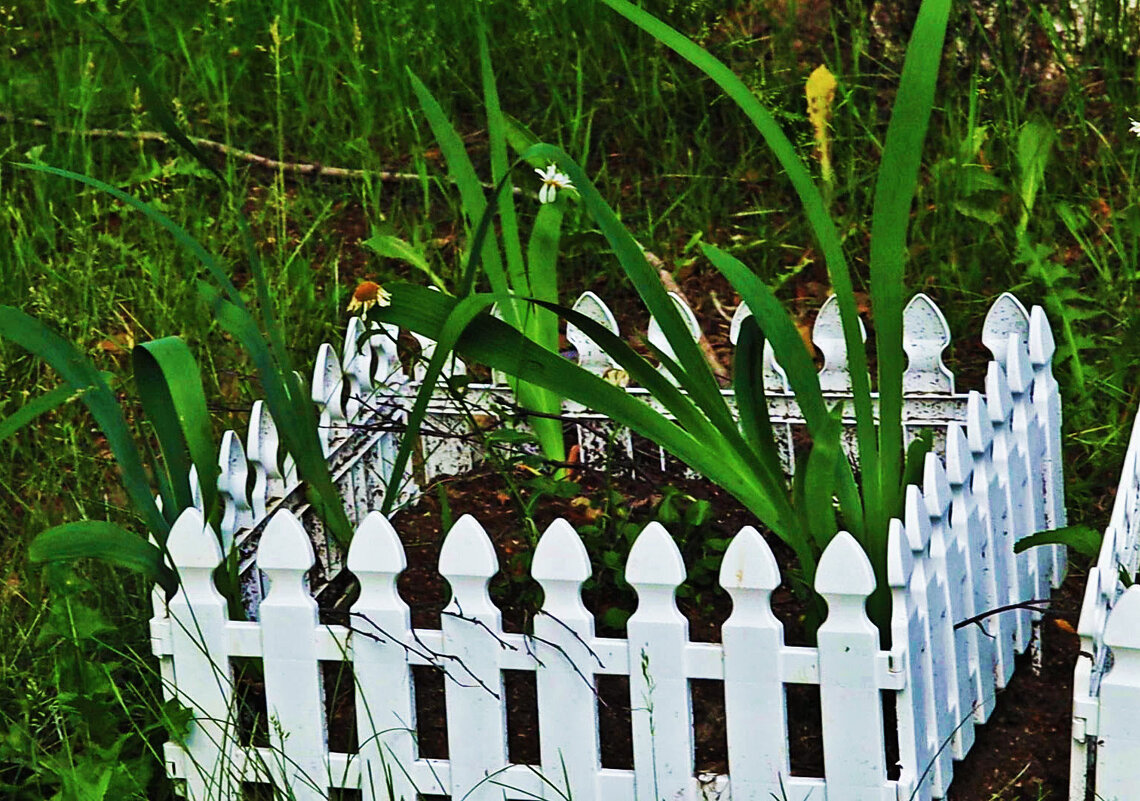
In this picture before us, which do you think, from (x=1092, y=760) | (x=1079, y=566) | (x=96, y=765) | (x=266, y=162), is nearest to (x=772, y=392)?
(x=1079, y=566)

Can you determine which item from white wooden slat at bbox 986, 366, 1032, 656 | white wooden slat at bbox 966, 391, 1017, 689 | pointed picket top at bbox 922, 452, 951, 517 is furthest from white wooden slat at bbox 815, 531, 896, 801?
white wooden slat at bbox 986, 366, 1032, 656

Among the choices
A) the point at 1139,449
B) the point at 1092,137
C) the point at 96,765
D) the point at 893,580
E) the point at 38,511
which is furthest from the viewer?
the point at 1092,137

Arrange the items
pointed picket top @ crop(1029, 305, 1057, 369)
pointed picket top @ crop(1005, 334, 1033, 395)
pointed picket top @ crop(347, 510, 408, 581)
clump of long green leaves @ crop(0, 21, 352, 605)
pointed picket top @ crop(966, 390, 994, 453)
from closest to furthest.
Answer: pointed picket top @ crop(347, 510, 408, 581) → clump of long green leaves @ crop(0, 21, 352, 605) → pointed picket top @ crop(966, 390, 994, 453) → pointed picket top @ crop(1005, 334, 1033, 395) → pointed picket top @ crop(1029, 305, 1057, 369)

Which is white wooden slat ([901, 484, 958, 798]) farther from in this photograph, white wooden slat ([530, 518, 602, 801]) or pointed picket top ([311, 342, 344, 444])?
pointed picket top ([311, 342, 344, 444])

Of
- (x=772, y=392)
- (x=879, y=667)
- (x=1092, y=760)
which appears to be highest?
(x=772, y=392)

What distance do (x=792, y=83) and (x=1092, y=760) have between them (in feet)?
7.61

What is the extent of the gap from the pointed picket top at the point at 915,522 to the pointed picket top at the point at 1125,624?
26 cm

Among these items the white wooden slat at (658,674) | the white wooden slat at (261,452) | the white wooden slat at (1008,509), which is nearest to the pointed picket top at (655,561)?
the white wooden slat at (658,674)

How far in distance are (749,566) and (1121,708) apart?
0.51 meters

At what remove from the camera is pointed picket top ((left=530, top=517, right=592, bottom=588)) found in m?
1.97

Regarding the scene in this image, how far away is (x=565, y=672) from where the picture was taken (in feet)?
6.70

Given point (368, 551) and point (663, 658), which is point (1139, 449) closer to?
point (663, 658)

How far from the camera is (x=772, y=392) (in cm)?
290

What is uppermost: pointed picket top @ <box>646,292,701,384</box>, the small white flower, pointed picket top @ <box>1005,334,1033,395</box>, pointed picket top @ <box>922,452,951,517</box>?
the small white flower
